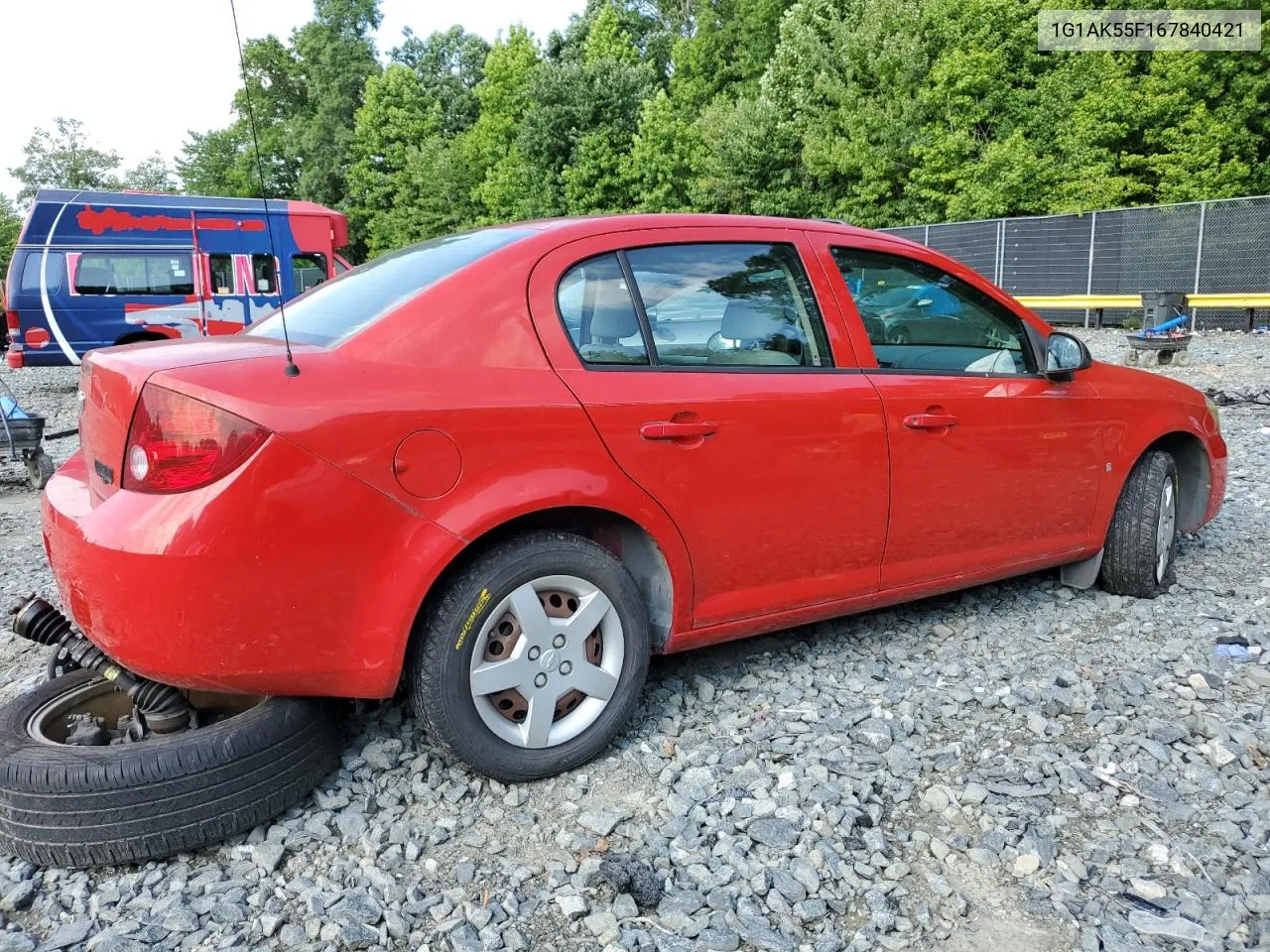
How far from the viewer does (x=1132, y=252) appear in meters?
20.2

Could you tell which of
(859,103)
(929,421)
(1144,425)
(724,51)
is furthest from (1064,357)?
(724,51)

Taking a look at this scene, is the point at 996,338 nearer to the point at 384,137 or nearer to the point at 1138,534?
the point at 1138,534

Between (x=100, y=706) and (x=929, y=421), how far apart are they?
2.98 m

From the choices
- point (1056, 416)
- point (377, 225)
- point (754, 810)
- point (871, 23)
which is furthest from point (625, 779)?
point (377, 225)

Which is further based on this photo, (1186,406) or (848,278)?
(1186,406)

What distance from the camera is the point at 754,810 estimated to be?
2.74 m

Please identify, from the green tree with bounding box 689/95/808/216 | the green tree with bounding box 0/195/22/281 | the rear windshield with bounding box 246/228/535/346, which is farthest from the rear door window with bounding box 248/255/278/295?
the green tree with bounding box 0/195/22/281

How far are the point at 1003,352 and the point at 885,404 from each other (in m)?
0.84

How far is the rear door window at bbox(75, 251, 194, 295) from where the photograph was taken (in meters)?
15.7

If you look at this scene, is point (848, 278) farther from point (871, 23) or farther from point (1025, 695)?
point (871, 23)

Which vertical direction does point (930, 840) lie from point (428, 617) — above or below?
below

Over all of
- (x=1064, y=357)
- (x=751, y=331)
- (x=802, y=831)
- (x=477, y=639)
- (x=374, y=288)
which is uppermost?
(x=374, y=288)

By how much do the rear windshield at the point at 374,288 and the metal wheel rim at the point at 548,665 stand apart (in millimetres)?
932

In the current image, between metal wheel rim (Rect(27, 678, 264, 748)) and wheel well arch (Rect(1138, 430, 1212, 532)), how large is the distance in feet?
13.6
